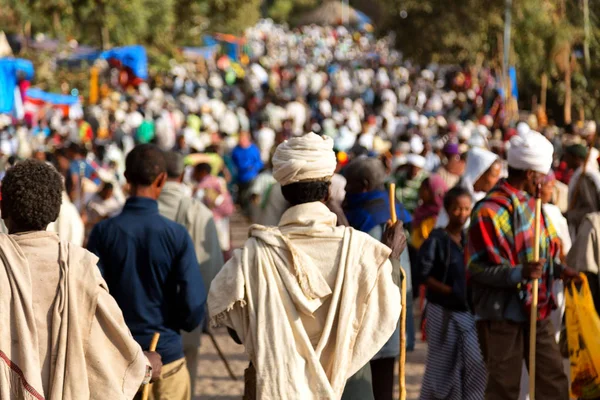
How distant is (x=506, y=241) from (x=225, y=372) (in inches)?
163

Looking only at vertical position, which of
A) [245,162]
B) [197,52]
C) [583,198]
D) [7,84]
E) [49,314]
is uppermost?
[197,52]

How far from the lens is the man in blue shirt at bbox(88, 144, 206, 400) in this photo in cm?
511

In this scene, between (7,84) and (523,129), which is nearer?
(523,129)

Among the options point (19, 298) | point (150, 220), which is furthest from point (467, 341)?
point (19, 298)

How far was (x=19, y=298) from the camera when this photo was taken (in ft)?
11.9

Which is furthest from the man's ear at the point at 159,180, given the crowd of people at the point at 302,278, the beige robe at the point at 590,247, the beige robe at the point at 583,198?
the beige robe at the point at 583,198

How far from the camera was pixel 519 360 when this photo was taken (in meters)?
5.65

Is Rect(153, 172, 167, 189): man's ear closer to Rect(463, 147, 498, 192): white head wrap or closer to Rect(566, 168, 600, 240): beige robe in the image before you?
Rect(463, 147, 498, 192): white head wrap

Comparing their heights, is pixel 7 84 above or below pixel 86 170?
above

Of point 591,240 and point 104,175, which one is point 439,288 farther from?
point 104,175

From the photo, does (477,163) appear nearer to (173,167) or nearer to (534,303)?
(173,167)

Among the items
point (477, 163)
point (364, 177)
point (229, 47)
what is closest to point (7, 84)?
point (477, 163)

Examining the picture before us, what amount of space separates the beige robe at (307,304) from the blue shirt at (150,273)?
96 cm

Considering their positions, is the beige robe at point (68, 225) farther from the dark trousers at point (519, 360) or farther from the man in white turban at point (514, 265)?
the dark trousers at point (519, 360)
